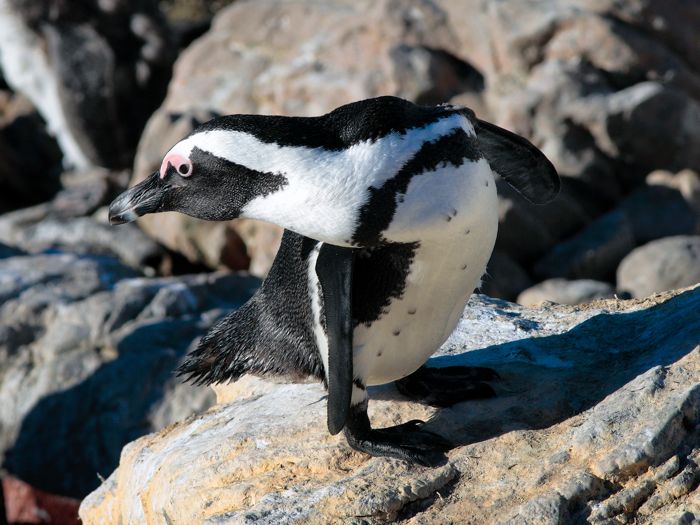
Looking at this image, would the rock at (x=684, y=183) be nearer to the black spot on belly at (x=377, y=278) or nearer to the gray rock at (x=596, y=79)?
the gray rock at (x=596, y=79)

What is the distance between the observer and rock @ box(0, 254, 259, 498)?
5.06 metres

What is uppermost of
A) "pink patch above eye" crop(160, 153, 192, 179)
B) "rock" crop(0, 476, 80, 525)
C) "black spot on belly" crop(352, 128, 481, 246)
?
"pink patch above eye" crop(160, 153, 192, 179)

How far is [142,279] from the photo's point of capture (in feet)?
19.0

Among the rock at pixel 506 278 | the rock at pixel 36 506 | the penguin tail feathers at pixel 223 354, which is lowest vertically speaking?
the rock at pixel 506 278

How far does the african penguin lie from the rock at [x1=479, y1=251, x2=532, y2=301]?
448 centimetres

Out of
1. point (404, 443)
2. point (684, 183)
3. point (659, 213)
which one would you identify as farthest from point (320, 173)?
point (684, 183)

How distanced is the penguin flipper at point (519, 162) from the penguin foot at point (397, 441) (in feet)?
2.52

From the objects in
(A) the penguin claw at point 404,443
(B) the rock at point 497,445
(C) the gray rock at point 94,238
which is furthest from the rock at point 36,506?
(C) the gray rock at point 94,238

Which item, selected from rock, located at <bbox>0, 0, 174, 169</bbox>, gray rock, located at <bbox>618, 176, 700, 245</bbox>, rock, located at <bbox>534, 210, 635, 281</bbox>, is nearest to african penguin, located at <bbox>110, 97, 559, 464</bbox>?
rock, located at <bbox>534, 210, 635, 281</bbox>

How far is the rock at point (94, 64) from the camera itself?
437 inches

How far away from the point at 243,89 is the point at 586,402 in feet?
22.8

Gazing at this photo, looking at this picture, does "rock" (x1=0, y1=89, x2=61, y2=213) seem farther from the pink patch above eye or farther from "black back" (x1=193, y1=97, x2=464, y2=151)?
"black back" (x1=193, y1=97, x2=464, y2=151)

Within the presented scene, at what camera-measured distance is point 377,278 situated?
98.3 inches

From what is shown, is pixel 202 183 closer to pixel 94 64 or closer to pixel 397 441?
pixel 397 441
